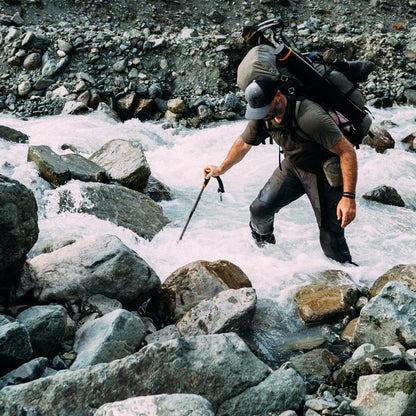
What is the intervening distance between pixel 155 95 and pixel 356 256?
1038cm

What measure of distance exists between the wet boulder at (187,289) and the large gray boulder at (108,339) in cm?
105

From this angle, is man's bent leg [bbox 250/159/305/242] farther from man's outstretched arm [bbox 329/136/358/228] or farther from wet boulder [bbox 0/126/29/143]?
wet boulder [bbox 0/126/29/143]

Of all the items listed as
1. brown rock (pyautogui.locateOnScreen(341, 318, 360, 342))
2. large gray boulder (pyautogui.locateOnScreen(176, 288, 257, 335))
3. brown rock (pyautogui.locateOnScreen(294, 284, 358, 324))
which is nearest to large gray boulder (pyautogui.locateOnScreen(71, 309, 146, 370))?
large gray boulder (pyautogui.locateOnScreen(176, 288, 257, 335))

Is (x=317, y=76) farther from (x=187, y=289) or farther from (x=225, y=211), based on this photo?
(x=225, y=211)

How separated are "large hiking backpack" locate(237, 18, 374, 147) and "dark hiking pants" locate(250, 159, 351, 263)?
77cm

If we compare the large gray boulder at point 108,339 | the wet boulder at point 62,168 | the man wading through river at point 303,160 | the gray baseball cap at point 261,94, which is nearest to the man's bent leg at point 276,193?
the man wading through river at point 303,160

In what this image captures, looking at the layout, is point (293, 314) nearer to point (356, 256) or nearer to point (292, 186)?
point (292, 186)

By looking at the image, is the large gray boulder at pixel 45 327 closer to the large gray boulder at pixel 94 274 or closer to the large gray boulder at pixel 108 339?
the large gray boulder at pixel 108 339

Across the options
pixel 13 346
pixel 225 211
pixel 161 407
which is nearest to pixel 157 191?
pixel 225 211

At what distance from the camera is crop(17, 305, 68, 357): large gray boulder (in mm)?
4207

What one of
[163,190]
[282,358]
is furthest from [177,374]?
[163,190]

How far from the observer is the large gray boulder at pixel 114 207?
27.0 feet

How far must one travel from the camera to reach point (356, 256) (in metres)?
7.95

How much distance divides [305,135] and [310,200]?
1.22 m
